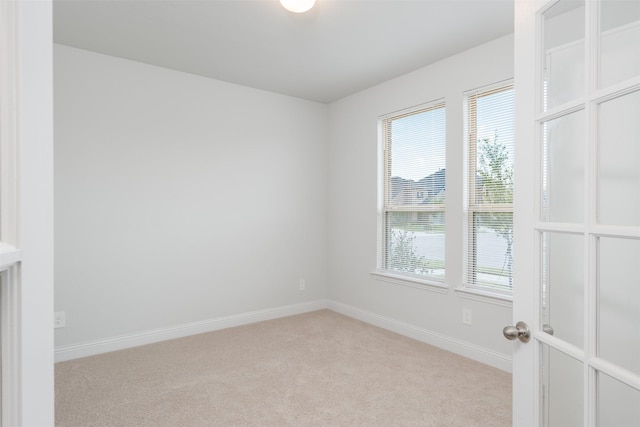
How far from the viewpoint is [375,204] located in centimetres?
402

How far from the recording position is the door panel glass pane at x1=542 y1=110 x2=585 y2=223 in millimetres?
917

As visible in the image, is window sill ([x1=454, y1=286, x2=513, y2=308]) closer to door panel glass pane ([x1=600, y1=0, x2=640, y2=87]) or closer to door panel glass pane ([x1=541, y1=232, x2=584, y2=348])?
door panel glass pane ([x1=541, y1=232, x2=584, y2=348])

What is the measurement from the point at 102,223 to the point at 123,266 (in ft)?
1.37

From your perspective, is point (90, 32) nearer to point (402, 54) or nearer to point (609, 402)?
point (402, 54)

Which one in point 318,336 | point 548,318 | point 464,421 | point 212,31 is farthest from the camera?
point 318,336

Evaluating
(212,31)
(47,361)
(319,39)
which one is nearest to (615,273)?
(47,361)

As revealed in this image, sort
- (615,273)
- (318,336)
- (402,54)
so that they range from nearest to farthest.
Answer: (615,273)
(402,54)
(318,336)

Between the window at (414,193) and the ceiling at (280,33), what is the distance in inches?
21.0

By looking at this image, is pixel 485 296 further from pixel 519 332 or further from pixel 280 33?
pixel 280 33

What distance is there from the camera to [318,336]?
358 centimetres

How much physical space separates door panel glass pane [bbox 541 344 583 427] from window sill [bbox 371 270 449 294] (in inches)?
90.7

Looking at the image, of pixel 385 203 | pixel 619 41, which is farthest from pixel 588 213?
pixel 385 203

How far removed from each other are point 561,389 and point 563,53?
0.89 meters

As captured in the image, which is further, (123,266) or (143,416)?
(123,266)
